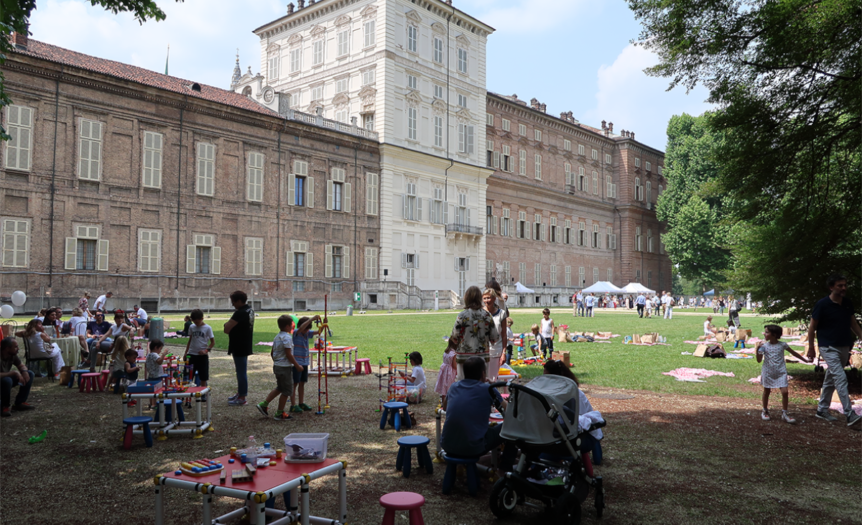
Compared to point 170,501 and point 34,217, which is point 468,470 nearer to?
point 170,501

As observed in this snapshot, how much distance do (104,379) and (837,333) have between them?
36.7 feet

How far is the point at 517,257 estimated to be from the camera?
51125 mm

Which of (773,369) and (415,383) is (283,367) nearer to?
(415,383)

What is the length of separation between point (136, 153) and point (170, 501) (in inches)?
1074

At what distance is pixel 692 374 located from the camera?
38.6 feet

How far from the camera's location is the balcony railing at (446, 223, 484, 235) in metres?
43.4

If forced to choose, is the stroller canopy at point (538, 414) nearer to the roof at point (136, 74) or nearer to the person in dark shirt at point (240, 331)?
the person in dark shirt at point (240, 331)

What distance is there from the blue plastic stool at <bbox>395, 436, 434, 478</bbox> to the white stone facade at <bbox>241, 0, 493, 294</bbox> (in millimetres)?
33376

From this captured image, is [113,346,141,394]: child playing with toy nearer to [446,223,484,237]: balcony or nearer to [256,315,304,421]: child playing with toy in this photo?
[256,315,304,421]: child playing with toy

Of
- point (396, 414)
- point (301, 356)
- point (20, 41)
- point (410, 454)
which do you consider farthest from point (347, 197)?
point (410, 454)

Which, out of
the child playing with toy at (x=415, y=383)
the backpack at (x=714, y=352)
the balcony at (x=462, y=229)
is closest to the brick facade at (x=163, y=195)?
the balcony at (x=462, y=229)

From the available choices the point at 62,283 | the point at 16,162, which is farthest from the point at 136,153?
the point at 62,283

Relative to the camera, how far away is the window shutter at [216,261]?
31.1 metres

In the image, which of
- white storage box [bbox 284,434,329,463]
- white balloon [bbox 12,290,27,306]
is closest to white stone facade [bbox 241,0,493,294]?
white balloon [bbox 12,290,27,306]
